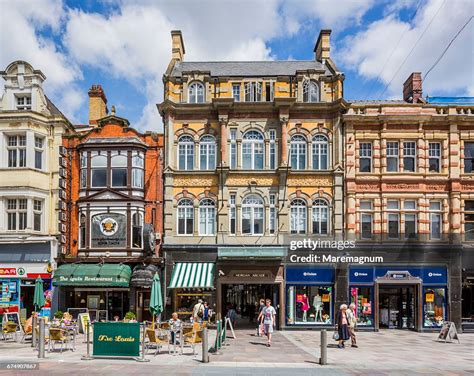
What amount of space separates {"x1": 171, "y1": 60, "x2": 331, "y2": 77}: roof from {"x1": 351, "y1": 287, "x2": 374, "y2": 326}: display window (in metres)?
12.0

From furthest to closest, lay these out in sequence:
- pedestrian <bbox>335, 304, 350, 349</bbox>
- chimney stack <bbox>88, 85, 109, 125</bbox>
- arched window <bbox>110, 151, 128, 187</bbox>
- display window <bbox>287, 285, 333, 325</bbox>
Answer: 1. chimney stack <bbox>88, 85, 109, 125</bbox>
2. arched window <bbox>110, 151, 128, 187</bbox>
3. display window <bbox>287, 285, 333, 325</bbox>
4. pedestrian <bbox>335, 304, 350, 349</bbox>

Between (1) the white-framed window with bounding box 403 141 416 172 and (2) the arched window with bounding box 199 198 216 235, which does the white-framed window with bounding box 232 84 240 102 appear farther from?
(1) the white-framed window with bounding box 403 141 416 172

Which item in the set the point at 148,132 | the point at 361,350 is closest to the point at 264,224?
the point at 148,132

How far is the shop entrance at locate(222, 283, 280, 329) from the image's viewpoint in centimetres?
2741

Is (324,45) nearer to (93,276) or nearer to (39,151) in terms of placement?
(39,151)

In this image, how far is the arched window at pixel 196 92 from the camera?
93.4ft

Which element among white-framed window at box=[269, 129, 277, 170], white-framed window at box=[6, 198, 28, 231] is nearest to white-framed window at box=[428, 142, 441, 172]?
white-framed window at box=[269, 129, 277, 170]

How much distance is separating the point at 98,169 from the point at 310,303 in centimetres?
1295

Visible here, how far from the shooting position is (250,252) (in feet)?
85.7

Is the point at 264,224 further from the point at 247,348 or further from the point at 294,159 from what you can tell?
the point at 247,348

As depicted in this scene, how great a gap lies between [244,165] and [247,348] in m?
11.2

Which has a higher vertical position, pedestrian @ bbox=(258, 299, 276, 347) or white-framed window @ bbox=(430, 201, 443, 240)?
white-framed window @ bbox=(430, 201, 443, 240)

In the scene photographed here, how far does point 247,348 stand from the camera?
63.2 ft

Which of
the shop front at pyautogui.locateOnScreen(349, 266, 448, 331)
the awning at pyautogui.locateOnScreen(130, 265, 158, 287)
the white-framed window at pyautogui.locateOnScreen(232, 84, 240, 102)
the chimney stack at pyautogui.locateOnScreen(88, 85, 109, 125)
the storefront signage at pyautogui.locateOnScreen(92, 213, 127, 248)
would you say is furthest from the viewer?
the chimney stack at pyautogui.locateOnScreen(88, 85, 109, 125)
